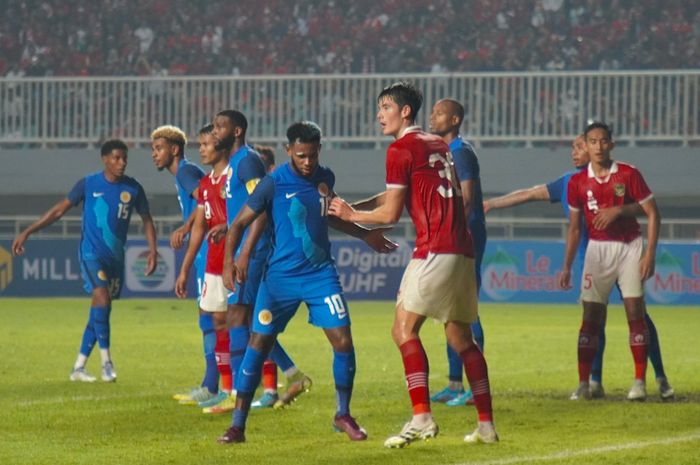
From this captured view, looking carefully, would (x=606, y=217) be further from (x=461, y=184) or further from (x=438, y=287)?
(x=438, y=287)

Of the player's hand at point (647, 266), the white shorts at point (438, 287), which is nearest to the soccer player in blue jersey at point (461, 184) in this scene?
the player's hand at point (647, 266)

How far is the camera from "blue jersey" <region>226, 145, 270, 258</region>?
32.2ft

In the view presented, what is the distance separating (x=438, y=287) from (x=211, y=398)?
3114 mm

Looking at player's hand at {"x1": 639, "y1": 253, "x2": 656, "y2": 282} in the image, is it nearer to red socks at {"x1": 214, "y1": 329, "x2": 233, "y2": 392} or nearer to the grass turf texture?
the grass turf texture

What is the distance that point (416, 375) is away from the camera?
8.03 metres

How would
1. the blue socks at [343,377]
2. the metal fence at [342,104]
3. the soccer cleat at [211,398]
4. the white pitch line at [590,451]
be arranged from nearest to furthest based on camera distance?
the white pitch line at [590,451] → the blue socks at [343,377] → the soccer cleat at [211,398] → the metal fence at [342,104]

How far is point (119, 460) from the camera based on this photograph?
7.66m

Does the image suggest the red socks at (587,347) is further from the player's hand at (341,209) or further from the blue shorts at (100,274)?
the blue shorts at (100,274)

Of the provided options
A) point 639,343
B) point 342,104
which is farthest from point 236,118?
Answer: point 342,104

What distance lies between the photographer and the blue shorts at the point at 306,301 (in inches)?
339

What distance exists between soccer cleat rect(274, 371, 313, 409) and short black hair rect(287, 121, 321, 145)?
2098mm

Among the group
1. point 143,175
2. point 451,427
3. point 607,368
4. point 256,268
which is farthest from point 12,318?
point 451,427

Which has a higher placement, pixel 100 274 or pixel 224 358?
pixel 100 274

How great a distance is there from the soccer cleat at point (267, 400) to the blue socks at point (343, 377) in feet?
5.44
